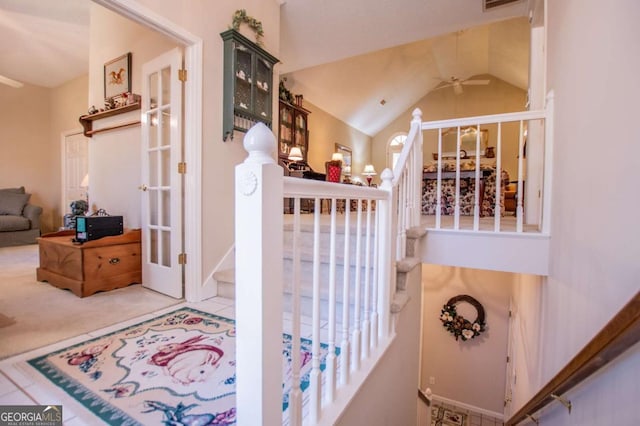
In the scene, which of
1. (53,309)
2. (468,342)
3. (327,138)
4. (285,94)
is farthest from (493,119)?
(327,138)

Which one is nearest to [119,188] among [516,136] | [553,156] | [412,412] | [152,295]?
[152,295]

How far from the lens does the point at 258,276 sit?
68 centimetres

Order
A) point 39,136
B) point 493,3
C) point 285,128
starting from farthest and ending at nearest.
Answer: point 39,136 → point 285,128 → point 493,3

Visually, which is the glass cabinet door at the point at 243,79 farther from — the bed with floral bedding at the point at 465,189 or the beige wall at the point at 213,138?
the bed with floral bedding at the point at 465,189

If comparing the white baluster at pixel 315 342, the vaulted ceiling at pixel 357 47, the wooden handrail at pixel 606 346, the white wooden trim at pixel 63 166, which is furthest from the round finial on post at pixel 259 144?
the white wooden trim at pixel 63 166

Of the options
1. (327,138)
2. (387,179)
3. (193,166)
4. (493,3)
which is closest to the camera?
(387,179)

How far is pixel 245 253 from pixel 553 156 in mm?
2037

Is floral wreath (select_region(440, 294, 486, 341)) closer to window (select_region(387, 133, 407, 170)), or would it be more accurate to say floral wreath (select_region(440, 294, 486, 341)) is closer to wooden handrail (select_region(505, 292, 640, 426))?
wooden handrail (select_region(505, 292, 640, 426))

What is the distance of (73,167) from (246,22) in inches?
188

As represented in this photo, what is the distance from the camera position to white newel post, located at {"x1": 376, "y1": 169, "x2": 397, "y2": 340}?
1.55 metres

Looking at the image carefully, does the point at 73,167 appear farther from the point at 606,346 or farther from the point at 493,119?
the point at 606,346

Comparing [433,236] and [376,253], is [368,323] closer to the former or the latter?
[376,253]

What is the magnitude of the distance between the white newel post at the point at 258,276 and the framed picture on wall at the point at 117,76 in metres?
3.17

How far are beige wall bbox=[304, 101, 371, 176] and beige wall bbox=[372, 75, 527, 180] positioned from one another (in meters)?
1.08
